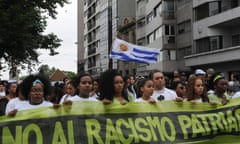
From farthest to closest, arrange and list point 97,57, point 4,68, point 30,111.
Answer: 1. point 97,57
2. point 4,68
3. point 30,111

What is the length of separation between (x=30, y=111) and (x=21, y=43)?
1824 cm

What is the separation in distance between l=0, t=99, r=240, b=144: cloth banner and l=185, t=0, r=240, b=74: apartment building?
25583mm

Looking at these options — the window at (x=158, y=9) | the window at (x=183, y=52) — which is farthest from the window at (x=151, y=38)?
the window at (x=183, y=52)

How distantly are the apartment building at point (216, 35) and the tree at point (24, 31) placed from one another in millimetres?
12588

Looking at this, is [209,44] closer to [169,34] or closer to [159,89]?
[169,34]

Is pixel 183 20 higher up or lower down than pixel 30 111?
higher up

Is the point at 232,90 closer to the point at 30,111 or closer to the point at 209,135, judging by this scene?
the point at 209,135

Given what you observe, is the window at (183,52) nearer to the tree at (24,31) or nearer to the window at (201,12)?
the window at (201,12)

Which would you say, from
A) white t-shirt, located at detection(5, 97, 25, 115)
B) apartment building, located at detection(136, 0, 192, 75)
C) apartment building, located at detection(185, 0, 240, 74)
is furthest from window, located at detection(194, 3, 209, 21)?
white t-shirt, located at detection(5, 97, 25, 115)

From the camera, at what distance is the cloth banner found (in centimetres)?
577

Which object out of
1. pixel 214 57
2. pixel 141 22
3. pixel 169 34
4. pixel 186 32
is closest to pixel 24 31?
pixel 214 57

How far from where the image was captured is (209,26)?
37.1m

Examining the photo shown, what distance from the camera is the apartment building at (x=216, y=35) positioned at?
33.2m

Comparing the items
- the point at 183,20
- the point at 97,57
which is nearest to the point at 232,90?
the point at 183,20
